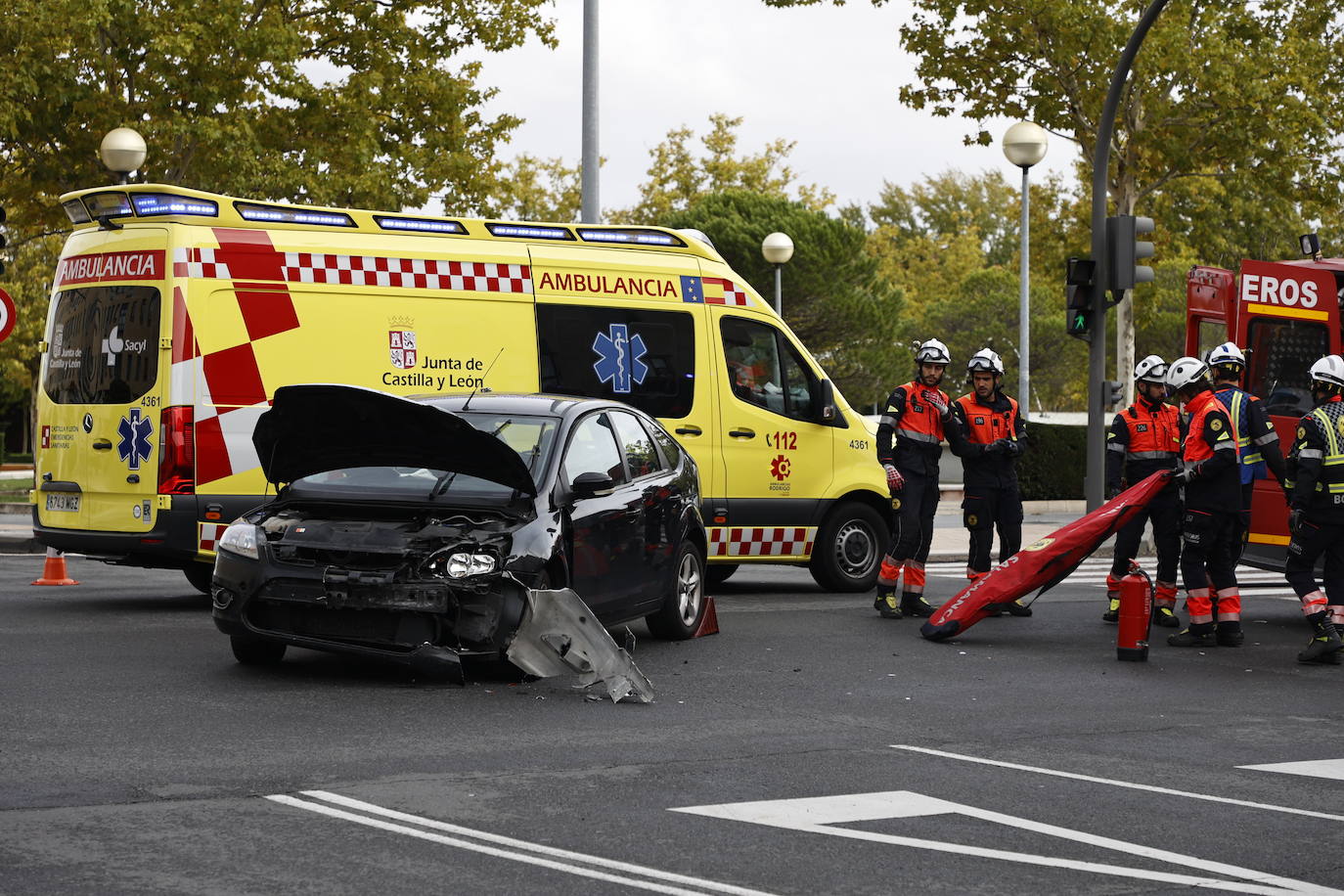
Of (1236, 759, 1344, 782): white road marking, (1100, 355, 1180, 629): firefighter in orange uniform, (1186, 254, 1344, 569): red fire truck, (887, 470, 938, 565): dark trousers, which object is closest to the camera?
(1236, 759, 1344, 782): white road marking

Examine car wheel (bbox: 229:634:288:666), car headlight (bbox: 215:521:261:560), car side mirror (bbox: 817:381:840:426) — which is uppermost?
car side mirror (bbox: 817:381:840:426)

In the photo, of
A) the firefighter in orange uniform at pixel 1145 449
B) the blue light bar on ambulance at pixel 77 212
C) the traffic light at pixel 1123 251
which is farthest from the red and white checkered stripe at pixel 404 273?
the traffic light at pixel 1123 251

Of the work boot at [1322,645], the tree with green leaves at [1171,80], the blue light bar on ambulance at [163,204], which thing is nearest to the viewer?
the work boot at [1322,645]

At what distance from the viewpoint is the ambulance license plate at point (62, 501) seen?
39.0 feet

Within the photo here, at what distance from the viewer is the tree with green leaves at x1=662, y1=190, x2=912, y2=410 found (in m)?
53.2

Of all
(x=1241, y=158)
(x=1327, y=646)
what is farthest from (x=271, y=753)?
(x=1241, y=158)

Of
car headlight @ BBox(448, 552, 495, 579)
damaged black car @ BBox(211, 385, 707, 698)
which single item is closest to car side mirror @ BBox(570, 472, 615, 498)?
damaged black car @ BBox(211, 385, 707, 698)

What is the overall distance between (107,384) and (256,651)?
353 cm

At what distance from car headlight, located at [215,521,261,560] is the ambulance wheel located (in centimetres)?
604

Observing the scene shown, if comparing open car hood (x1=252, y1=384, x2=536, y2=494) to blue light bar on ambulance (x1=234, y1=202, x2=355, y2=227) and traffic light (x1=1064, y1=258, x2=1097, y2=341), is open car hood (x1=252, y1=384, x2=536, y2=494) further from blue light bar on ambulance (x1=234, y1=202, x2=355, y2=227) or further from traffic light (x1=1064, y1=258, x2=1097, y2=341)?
traffic light (x1=1064, y1=258, x2=1097, y2=341)

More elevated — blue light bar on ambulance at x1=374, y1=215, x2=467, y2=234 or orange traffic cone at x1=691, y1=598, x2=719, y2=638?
blue light bar on ambulance at x1=374, y1=215, x2=467, y2=234

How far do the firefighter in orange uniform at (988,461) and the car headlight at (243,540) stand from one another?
17.9 ft

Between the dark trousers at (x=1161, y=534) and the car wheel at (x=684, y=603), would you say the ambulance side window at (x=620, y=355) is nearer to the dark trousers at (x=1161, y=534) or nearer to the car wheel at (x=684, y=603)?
the car wheel at (x=684, y=603)

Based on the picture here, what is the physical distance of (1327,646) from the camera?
10.5 metres
